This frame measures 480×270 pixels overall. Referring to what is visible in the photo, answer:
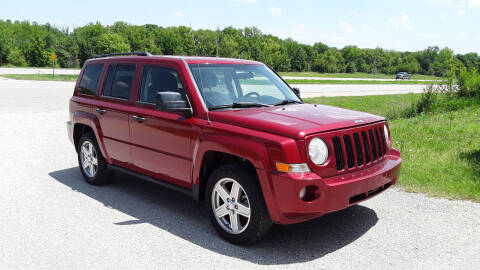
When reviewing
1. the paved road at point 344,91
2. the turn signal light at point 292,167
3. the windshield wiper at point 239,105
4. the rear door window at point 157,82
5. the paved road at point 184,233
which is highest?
the rear door window at point 157,82

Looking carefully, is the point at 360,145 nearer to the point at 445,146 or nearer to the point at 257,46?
the point at 445,146

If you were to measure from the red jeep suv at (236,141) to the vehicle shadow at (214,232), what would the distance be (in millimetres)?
211

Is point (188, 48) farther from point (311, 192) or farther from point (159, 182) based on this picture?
point (311, 192)

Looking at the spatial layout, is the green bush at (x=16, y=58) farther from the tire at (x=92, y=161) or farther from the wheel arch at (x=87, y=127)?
the tire at (x=92, y=161)

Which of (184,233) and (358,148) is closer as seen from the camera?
(358,148)

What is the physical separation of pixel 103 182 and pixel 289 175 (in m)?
3.59

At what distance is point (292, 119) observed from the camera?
13.2 ft

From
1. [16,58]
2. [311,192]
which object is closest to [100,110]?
[311,192]

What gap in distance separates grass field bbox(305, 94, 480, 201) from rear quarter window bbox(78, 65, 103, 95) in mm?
4682

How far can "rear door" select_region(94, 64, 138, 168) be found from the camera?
211 inches

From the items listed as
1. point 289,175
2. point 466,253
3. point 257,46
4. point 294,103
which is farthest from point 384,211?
point 257,46

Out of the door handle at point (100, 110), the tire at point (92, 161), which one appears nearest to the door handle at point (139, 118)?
the door handle at point (100, 110)

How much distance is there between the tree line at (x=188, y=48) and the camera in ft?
271

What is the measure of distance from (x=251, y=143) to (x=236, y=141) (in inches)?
7.1
